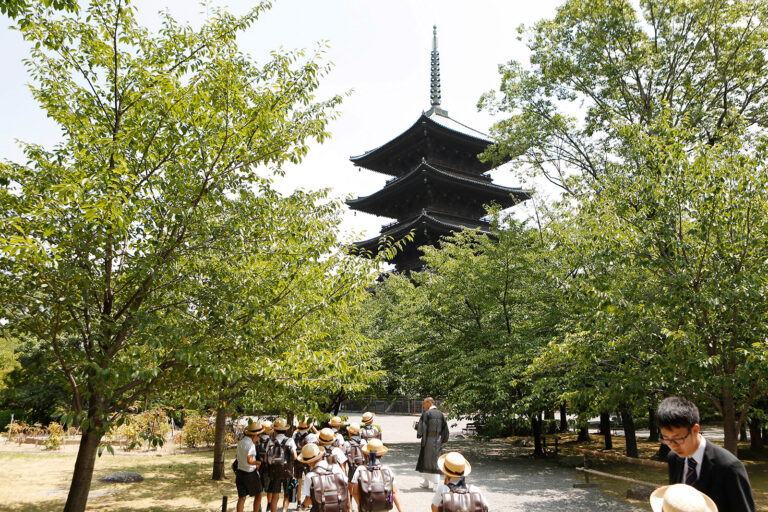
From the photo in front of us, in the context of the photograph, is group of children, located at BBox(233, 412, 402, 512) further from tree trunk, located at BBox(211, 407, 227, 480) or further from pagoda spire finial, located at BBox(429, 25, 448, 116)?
pagoda spire finial, located at BBox(429, 25, 448, 116)

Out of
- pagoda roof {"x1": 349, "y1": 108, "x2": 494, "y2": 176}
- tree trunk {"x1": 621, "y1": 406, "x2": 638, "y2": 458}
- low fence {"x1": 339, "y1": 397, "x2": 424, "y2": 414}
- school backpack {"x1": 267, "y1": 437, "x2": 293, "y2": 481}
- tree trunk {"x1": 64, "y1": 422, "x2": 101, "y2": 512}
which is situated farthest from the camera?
low fence {"x1": 339, "y1": 397, "x2": 424, "y2": 414}

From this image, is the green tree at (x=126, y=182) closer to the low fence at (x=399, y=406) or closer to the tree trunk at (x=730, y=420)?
the tree trunk at (x=730, y=420)

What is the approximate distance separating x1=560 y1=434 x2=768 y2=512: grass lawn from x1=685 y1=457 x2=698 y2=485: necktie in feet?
26.3

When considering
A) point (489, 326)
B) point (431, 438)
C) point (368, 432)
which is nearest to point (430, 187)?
point (489, 326)

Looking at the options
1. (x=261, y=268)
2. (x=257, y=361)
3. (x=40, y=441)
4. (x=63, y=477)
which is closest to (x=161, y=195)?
(x=261, y=268)

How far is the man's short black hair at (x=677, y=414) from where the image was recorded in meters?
2.90

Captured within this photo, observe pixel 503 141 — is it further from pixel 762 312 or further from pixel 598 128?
pixel 762 312

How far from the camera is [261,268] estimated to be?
634cm

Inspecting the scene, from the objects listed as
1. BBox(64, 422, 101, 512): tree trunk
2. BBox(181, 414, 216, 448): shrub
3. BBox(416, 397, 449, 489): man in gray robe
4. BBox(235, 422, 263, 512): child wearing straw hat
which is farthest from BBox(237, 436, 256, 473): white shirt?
BBox(181, 414, 216, 448): shrub

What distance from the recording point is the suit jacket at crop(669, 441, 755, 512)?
276cm

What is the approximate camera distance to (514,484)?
436 inches

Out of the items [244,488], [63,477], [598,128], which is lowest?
[63,477]

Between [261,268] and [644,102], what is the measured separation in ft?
47.3

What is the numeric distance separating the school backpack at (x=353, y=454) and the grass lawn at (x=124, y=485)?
7.55ft
